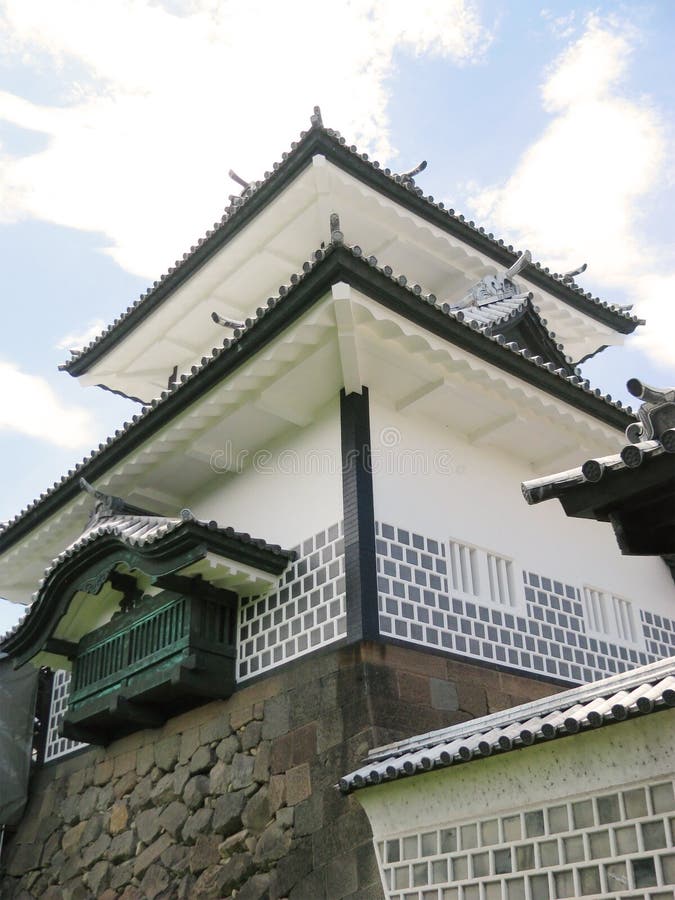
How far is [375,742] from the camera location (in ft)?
22.7

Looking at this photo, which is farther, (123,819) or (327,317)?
(123,819)

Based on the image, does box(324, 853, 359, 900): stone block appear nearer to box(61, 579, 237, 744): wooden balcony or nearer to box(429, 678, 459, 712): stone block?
box(429, 678, 459, 712): stone block

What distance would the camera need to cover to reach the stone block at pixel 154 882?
8.01 meters

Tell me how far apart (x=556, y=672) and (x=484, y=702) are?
1.13 meters

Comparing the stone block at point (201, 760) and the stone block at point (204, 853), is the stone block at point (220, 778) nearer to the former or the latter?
the stone block at point (201, 760)

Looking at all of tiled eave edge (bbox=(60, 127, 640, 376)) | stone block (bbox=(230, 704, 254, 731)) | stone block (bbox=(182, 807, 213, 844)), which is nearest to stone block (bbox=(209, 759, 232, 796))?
stone block (bbox=(182, 807, 213, 844))

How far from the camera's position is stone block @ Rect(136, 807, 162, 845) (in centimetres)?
840

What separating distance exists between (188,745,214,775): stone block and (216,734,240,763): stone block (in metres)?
0.11

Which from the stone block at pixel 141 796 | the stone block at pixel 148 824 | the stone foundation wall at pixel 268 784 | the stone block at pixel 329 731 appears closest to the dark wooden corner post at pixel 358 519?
Answer: the stone foundation wall at pixel 268 784

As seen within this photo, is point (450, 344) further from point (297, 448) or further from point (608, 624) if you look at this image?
point (608, 624)

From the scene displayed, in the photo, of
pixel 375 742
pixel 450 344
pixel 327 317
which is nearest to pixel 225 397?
pixel 327 317

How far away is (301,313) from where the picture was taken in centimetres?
808

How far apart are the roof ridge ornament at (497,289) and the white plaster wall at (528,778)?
6.80 m

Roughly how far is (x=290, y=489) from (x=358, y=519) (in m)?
1.23
